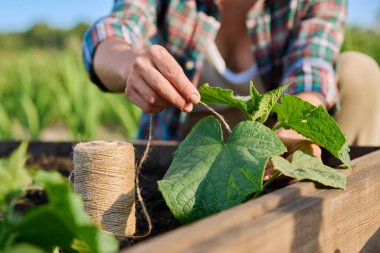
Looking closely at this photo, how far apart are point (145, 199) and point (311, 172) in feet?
1.77

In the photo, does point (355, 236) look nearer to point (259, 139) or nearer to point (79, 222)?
point (259, 139)

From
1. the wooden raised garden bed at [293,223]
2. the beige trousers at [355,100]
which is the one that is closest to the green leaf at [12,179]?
the wooden raised garden bed at [293,223]

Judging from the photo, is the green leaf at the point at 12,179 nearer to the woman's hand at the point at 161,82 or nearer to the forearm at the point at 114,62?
the woman's hand at the point at 161,82

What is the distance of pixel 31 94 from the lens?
4.15 metres

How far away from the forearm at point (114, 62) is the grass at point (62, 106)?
1.58 m

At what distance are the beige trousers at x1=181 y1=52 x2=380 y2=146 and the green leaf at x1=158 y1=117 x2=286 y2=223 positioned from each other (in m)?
0.98

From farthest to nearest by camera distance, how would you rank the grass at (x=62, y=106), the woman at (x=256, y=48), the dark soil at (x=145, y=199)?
1. the grass at (x=62, y=106)
2. the woman at (x=256, y=48)
3. the dark soil at (x=145, y=199)

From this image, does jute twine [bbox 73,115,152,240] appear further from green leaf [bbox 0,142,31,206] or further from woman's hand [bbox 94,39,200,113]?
green leaf [bbox 0,142,31,206]

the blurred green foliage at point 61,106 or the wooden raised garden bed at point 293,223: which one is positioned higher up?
the wooden raised garden bed at point 293,223

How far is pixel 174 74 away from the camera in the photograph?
3.15 ft

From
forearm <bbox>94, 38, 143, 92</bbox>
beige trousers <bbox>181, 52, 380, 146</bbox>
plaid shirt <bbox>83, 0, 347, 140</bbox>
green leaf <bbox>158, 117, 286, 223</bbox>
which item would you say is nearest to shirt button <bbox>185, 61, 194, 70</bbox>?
plaid shirt <bbox>83, 0, 347, 140</bbox>

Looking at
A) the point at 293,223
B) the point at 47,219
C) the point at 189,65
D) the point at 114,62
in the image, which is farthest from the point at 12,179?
the point at 189,65

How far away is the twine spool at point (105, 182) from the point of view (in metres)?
0.96

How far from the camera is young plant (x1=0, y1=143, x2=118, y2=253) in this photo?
58cm
